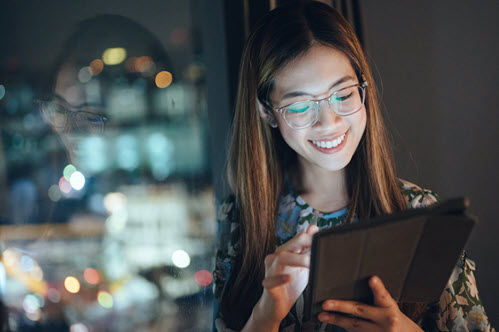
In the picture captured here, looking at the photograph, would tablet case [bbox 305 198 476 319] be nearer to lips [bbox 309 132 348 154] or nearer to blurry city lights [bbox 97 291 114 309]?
lips [bbox 309 132 348 154]

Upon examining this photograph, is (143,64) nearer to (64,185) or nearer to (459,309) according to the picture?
(64,185)

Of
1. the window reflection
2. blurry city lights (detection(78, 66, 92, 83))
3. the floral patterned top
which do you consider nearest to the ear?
the floral patterned top

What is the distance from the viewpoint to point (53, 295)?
3.08 ft

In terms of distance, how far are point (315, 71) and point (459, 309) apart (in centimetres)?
71

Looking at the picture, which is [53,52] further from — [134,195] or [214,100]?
[214,100]

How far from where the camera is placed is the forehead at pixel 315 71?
0.95m

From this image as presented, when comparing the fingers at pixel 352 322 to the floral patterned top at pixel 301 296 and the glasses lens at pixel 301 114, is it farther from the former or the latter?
the glasses lens at pixel 301 114

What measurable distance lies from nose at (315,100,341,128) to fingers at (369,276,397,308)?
411mm

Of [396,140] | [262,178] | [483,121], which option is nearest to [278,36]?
[262,178]

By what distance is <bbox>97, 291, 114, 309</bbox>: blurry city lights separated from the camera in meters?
1.02

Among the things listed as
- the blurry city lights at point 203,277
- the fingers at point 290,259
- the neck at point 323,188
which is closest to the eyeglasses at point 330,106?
the neck at point 323,188

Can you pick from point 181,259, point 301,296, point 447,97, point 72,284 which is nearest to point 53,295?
point 72,284

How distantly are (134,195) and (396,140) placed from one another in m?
1.01

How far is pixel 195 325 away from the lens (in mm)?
1316
